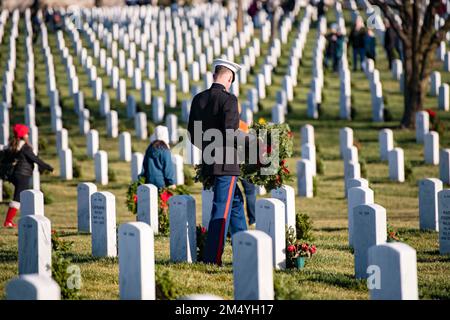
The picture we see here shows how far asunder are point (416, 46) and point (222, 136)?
51.9 feet

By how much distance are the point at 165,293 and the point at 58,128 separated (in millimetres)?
18489

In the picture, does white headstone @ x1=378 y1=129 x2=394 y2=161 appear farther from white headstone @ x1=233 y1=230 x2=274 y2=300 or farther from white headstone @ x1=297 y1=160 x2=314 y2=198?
white headstone @ x1=233 y1=230 x2=274 y2=300

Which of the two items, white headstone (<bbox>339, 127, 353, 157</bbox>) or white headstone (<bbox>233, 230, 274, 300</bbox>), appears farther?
white headstone (<bbox>339, 127, 353, 157</bbox>)

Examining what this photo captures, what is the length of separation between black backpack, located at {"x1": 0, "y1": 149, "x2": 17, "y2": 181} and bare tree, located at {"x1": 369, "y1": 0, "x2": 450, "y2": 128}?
11.6 metres

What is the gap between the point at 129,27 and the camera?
144ft

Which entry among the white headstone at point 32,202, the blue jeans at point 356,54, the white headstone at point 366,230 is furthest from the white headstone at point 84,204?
the blue jeans at point 356,54

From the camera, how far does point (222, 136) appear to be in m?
11.0

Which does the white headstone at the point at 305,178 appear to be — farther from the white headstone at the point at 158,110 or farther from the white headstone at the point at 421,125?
the white headstone at the point at 158,110

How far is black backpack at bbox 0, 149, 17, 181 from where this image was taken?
16.8m

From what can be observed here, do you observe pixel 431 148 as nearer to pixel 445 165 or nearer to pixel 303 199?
pixel 445 165

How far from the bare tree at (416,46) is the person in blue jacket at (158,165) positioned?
1171cm

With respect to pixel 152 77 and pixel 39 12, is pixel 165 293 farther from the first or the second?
pixel 39 12

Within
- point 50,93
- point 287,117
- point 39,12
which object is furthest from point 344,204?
point 39,12

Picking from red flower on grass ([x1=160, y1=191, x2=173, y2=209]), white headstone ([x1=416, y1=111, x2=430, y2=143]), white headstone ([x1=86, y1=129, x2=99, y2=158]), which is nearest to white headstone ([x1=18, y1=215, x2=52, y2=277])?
red flower on grass ([x1=160, y1=191, x2=173, y2=209])
